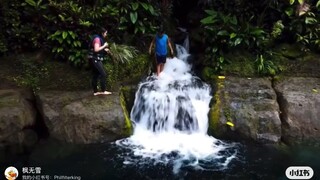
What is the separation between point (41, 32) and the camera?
10.7 meters

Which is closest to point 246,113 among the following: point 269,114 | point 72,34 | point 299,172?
point 269,114

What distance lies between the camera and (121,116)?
913cm

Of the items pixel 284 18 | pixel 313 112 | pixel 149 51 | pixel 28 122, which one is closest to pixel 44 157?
pixel 28 122

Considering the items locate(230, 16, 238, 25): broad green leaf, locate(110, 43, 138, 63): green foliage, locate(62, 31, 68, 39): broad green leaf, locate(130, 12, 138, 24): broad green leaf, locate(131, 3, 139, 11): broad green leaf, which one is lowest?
locate(110, 43, 138, 63): green foliage

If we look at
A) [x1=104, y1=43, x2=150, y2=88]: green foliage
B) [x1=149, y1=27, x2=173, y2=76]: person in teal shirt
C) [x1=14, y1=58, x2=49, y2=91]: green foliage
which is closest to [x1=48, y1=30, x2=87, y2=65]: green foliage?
[x1=14, y1=58, x2=49, y2=91]: green foliage

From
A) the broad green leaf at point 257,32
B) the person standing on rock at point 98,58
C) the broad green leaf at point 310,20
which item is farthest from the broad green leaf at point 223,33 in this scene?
the person standing on rock at point 98,58

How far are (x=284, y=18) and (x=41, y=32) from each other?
814 cm

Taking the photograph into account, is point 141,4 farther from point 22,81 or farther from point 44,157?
point 44,157

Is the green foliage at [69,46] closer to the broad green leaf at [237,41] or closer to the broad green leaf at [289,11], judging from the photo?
the broad green leaf at [237,41]

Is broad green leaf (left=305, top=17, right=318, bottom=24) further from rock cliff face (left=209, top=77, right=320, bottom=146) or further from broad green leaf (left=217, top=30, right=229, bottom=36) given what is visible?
broad green leaf (left=217, top=30, right=229, bottom=36)

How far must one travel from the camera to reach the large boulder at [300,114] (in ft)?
29.3

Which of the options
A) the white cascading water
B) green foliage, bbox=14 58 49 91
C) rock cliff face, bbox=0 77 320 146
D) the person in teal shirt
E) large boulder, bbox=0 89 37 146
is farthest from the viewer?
the person in teal shirt

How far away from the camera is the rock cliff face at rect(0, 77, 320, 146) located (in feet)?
28.9

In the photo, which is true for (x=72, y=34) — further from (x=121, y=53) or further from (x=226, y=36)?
(x=226, y=36)
